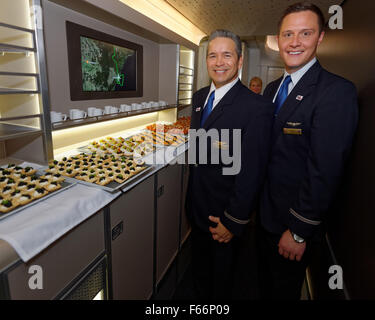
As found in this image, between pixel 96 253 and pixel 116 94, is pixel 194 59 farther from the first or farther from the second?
pixel 96 253

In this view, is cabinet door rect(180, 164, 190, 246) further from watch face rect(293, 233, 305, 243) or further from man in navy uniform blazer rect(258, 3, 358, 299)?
watch face rect(293, 233, 305, 243)

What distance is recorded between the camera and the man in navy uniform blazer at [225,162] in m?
1.19

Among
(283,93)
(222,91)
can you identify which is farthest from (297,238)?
(222,91)

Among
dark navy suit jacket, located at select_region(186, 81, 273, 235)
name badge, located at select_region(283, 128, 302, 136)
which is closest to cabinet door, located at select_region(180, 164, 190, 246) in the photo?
dark navy suit jacket, located at select_region(186, 81, 273, 235)

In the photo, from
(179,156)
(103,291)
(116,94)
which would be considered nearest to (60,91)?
(116,94)

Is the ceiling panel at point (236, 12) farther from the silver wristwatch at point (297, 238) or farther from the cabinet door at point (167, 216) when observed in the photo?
the silver wristwatch at point (297, 238)

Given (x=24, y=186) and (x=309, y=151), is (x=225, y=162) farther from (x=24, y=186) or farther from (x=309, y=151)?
(x=24, y=186)

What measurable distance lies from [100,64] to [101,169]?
3.41 feet

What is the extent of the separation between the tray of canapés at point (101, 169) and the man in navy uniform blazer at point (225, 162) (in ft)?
1.28

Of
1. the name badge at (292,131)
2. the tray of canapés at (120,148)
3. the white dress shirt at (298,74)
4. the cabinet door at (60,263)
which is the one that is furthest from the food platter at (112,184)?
the white dress shirt at (298,74)

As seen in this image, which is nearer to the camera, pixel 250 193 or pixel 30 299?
pixel 30 299

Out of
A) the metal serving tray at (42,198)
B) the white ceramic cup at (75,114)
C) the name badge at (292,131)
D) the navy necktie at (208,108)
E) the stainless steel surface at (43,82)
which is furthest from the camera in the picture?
the white ceramic cup at (75,114)

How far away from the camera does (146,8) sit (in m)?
2.38

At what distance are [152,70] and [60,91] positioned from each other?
147cm
